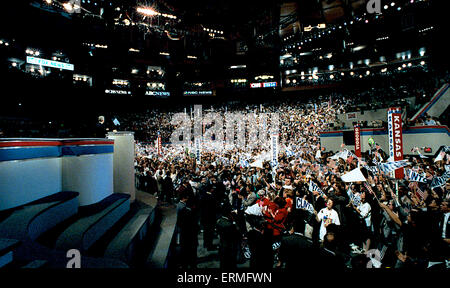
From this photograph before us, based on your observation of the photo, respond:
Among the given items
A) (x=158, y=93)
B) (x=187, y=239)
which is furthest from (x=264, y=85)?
(x=187, y=239)

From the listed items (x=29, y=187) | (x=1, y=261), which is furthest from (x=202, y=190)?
(x=1, y=261)

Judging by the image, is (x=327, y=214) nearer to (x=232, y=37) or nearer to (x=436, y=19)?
(x=436, y=19)

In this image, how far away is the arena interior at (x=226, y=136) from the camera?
387 cm

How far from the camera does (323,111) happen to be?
27.1 m

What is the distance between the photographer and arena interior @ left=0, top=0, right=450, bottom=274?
12.7 feet

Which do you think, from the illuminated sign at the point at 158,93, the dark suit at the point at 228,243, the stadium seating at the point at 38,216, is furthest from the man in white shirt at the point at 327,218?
the illuminated sign at the point at 158,93

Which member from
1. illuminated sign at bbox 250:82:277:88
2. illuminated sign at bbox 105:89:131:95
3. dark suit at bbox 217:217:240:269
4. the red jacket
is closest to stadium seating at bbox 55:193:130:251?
dark suit at bbox 217:217:240:269

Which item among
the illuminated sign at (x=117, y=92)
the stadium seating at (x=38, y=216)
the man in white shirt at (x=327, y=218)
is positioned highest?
the illuminated sign at (x=117, y=92)

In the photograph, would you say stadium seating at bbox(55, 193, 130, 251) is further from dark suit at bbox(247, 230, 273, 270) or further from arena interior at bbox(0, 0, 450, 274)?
dark suit at bbox(247, 230, 273, 270)

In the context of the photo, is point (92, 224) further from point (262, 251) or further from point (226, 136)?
point (226, 136)

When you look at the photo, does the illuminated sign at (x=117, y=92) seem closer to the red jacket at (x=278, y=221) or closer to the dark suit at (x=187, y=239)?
the dark suit at (x=187, y=239)

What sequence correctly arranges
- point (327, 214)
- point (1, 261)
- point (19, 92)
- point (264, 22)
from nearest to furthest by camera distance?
1. point (1, 261)
2. point (327, 214)
3. point (19, 92)
4. point (264, 22)

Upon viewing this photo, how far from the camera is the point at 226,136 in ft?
107

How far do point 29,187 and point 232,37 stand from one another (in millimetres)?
36110
